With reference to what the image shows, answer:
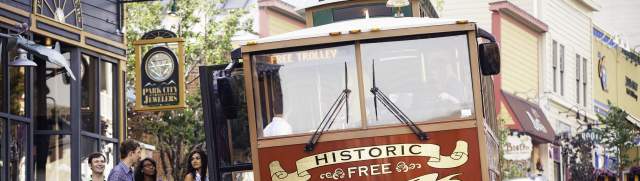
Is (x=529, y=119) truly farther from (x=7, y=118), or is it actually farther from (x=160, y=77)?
(x=7, y=118)

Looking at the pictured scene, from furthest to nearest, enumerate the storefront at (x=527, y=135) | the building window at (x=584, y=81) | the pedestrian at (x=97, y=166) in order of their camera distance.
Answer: the building window at (x=584, y=81)
the storefront at (x=527, y=135)
the pedestrian at (x=97, y=166)

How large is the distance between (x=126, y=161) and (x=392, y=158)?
2.51 metres

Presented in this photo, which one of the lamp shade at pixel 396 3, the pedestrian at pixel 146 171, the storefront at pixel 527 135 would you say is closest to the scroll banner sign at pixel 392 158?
the pedestrian at pixel 146 171

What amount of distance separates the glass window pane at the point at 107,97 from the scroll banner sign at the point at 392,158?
7589 millimetres

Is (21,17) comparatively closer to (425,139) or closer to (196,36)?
(425,139)

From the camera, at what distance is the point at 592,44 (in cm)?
5284

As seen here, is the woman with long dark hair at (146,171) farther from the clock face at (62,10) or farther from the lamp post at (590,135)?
the lamp post at (590,135)

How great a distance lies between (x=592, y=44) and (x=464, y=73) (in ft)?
129

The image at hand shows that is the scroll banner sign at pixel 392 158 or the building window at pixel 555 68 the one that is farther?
the building window at pixel 555 68

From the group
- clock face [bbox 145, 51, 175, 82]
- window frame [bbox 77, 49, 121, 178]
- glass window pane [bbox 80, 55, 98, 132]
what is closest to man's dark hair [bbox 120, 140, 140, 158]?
window frame [bbox 77, 49, 121, 178]

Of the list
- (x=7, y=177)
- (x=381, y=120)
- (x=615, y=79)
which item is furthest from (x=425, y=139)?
(x=615, y=79)

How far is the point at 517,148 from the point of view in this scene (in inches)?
1571

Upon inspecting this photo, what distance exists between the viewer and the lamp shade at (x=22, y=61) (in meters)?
16.8

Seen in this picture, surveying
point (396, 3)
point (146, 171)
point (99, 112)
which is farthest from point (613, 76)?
point (146, 171)
